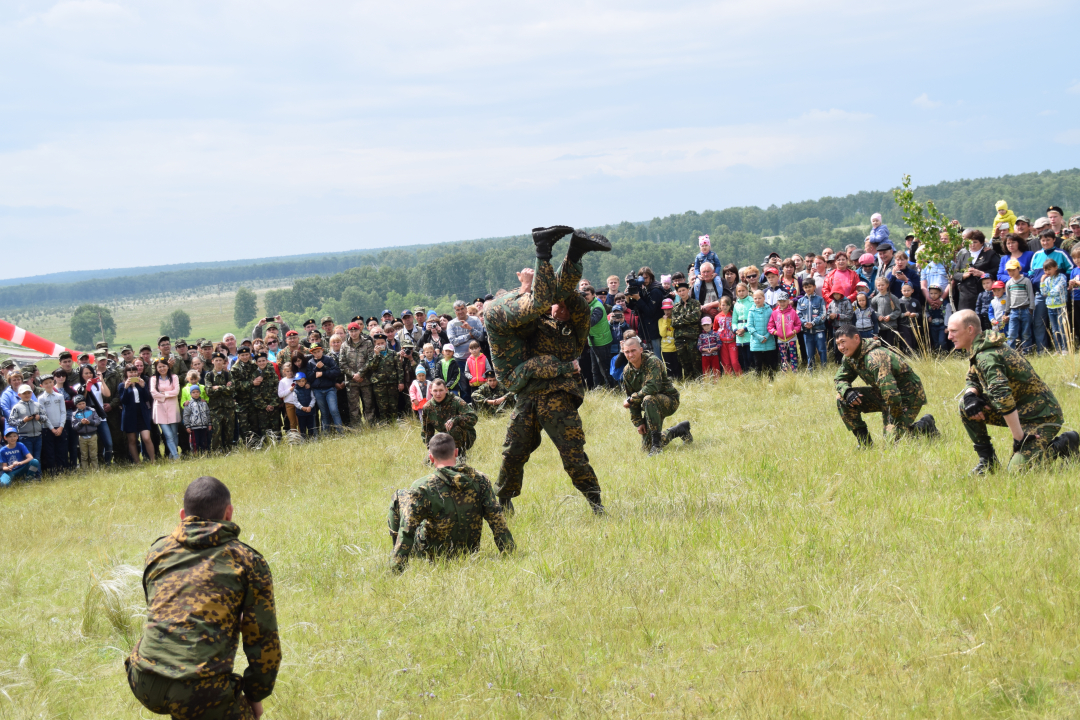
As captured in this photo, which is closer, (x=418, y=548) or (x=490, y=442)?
(x=418, y=548)

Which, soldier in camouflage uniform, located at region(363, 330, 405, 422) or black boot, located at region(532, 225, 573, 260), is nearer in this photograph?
black boot, located at region(532, 225, 573, 260)

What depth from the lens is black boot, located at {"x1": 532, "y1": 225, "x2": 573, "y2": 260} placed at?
6051 mm

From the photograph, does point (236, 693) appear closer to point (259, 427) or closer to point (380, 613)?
point (380, 613)

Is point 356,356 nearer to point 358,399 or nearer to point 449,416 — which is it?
point 358,399

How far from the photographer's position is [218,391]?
14.9 m

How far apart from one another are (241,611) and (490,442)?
8805 millimetres

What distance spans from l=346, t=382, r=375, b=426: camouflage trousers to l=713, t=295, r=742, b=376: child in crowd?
21.7 feet

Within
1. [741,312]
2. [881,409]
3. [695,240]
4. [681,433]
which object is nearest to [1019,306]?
[741,312]

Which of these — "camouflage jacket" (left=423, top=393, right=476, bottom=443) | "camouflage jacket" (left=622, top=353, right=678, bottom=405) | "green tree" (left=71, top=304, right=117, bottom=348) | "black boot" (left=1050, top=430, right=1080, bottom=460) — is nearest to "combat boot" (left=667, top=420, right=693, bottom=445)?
"camouflage jacket" (left=622, top=353, right=678, bottom=405)

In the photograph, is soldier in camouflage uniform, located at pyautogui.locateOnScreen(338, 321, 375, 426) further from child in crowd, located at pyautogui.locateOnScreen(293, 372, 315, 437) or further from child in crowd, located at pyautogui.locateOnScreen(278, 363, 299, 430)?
child in crowd, located at pyautogui.locateOnScreen(278, 363, 299, 430)

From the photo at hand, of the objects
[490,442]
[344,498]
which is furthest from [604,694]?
[490,442]

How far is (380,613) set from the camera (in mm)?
5730

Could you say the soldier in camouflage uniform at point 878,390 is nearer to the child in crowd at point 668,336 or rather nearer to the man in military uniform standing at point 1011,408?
the man in military uniform standing at point 1011,408

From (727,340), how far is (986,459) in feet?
25.7
